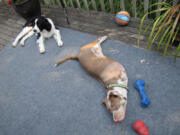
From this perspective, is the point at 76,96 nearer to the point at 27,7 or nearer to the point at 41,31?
the point at 41,31

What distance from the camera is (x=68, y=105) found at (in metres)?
2.43

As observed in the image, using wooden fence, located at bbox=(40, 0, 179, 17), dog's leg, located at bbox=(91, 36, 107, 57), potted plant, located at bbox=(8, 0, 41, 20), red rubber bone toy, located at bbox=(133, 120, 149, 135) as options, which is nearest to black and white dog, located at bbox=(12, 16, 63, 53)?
potted plant, located at bbox=(8, 0, 41, 20)

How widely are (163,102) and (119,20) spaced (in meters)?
1.85

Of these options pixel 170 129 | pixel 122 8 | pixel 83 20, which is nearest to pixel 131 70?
pixel 170 129

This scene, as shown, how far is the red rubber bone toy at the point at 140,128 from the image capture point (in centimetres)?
185

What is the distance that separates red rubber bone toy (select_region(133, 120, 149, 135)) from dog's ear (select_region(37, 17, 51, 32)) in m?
2.51

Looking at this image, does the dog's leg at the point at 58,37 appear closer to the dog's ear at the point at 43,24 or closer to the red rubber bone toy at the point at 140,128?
the dog's ear at the point at 43,24

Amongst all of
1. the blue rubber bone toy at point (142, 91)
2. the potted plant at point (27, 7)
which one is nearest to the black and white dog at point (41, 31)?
the potted plant at point (27, 7)

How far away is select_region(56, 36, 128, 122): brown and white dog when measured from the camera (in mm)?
1979

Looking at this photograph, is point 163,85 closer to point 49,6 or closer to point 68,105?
point 68,105

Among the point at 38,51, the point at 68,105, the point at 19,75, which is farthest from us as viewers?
the point at 38,51

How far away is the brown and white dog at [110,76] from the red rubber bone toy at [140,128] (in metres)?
0.18

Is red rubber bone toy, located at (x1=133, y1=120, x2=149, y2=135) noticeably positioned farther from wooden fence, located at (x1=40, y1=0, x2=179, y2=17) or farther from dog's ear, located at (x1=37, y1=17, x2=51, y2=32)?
dog's ear, located at (x1=37, y1=17, x2=51, y2=32)

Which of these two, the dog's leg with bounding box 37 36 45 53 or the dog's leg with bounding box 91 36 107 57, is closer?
the dog's leg with bounding box 91 36 107 57
